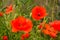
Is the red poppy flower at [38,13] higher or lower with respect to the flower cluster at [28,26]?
higher

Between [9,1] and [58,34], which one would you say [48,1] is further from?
[58,34]

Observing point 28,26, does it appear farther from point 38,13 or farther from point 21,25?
point 38,13

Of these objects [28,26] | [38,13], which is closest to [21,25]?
[28,26]

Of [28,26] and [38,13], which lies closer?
[28,26]

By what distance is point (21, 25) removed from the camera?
119cm

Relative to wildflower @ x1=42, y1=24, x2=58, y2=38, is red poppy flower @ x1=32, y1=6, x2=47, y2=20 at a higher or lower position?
higher

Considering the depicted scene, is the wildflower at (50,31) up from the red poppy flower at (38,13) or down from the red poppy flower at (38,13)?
down

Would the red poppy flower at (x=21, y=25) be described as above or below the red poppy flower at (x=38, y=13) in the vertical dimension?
below

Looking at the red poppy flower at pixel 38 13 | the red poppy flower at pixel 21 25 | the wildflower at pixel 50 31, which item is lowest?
the wildflower at pixel 50 31

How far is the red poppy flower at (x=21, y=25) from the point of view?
1.15 metres

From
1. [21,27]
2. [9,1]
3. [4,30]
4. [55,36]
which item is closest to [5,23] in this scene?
[4,30]

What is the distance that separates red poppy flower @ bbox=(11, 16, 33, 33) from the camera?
1.15m

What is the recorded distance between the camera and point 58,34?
1.23m

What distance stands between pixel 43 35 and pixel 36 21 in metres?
0.11
